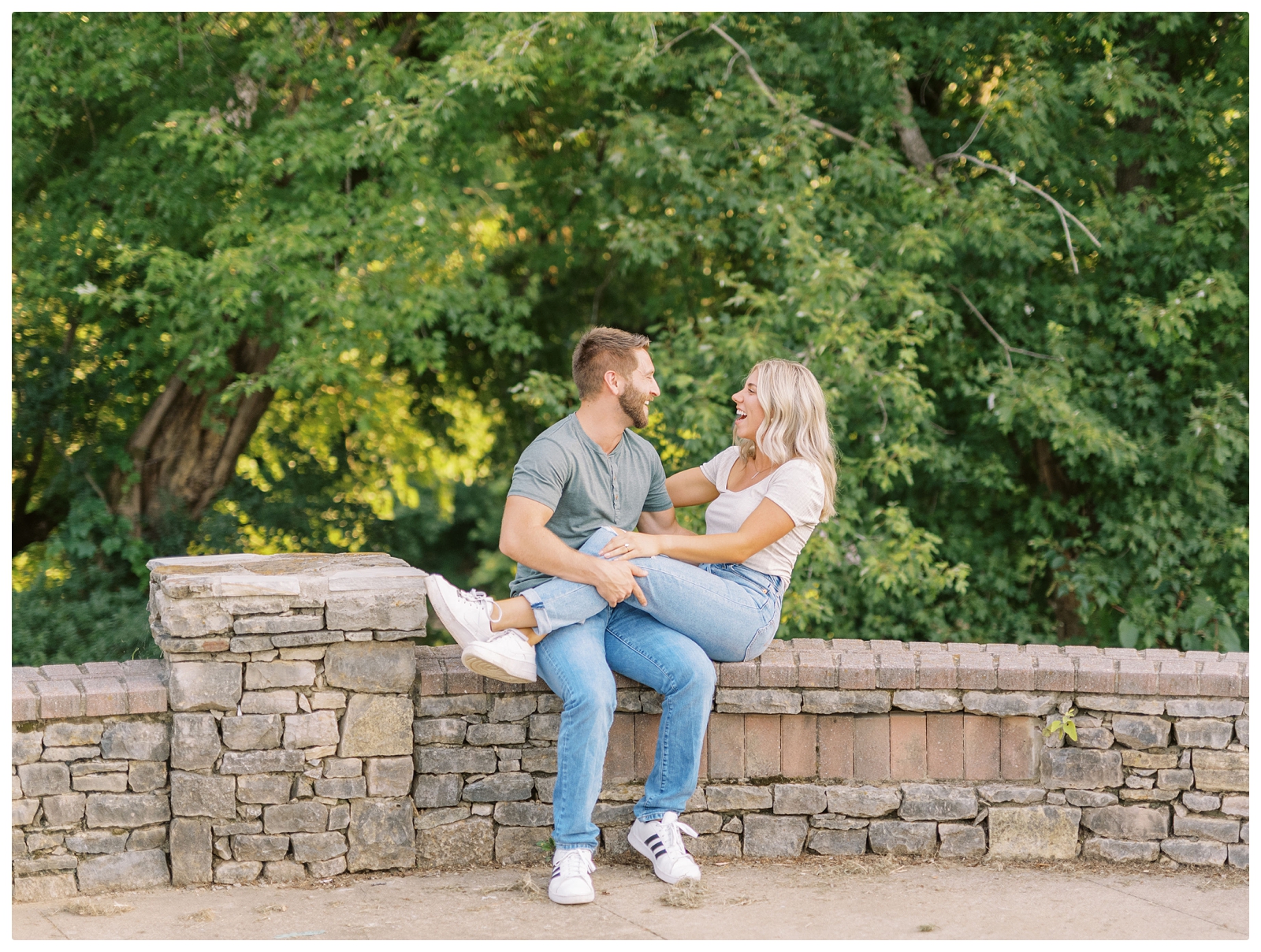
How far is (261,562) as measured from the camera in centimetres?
354

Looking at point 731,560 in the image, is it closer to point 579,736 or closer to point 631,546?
point 631,546

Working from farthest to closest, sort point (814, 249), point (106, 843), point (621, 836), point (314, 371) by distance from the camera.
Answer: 1. point (314, 371)
2. point (814, 249)
3. point (621, 836)
4. point (106, 843)

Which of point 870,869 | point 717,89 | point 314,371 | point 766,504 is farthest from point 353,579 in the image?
point 717,89

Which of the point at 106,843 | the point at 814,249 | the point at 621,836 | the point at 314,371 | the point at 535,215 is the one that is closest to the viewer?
the point at 106,843

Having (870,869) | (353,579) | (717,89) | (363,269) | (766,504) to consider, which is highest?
(717,89)

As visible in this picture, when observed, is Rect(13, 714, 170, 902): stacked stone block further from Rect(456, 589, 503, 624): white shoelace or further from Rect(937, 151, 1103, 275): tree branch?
Rect(937, 151, 1103, 275): tree branch

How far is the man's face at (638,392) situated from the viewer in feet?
11.0

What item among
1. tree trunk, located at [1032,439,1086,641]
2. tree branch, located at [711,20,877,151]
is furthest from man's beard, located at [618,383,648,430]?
tree trunk, located at [1032,439,1086,641]

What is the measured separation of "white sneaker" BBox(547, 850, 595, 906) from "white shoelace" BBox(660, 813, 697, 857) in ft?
0.70

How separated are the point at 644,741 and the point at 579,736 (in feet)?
1.28

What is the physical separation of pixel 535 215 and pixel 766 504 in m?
5.87

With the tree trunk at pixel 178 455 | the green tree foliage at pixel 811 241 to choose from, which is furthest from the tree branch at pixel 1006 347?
the tree trunk at pixel 178 455

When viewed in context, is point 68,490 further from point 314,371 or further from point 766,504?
point 766,504

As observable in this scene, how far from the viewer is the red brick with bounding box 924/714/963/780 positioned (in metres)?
3.46
